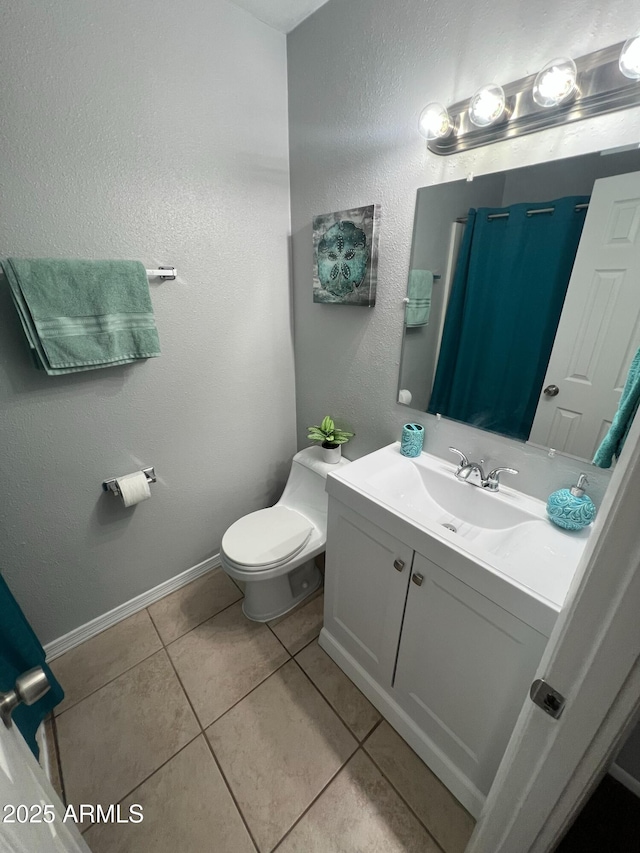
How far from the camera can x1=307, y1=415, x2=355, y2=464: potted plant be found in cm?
169

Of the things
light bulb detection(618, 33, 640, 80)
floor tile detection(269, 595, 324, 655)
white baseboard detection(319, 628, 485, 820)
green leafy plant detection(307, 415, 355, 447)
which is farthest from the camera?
green leafy plant detection(307, 415, 355, 447)

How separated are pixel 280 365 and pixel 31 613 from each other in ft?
5.10

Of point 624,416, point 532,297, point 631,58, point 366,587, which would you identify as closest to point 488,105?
point 631,58

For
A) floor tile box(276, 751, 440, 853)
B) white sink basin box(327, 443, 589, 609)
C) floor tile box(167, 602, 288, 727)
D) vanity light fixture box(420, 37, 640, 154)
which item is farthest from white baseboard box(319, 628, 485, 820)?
vanity light fixture box(420, 37, 640, 154)

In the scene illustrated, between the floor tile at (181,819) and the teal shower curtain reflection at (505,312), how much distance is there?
150 cm

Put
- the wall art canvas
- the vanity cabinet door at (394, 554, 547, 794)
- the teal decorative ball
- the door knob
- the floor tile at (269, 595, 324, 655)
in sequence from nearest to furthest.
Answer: the door knob, the vanity cabinet door at (394, 554, 547, 794), the teal decorative ball, the wall art canvas, the floor tile at (269, 595, 324, 655)

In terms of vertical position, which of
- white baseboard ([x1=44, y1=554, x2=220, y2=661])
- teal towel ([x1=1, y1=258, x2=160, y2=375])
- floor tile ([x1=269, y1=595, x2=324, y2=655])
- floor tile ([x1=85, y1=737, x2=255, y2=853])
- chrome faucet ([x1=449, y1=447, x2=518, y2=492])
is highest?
teal towel ([x1=1, y1=258, x2=160, y2=375])

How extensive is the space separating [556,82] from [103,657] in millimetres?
2518

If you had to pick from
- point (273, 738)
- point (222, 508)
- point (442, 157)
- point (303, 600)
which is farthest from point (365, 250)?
point (273, 738)

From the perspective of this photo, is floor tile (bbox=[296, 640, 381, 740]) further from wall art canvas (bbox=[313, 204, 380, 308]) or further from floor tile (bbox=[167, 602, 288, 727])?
wall art canvas (bbox=[313, 204, 380, 308])

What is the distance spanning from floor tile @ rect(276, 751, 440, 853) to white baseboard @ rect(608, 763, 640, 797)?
2.07ft

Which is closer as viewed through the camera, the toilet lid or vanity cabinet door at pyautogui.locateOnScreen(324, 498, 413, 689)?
vanity cabinet door at pyautogui.locateOnScreen(324, 498, 413, 689)

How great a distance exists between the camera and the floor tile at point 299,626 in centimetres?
158

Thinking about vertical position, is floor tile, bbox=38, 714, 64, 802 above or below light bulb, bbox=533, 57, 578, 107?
below
